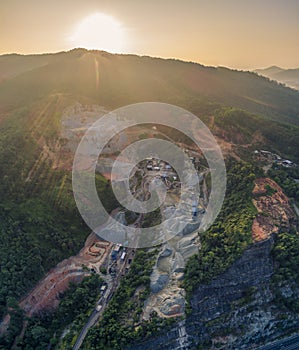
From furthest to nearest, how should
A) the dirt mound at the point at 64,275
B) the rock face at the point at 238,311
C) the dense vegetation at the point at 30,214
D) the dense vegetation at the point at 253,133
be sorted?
the dense vegetation at the point at 253,133
the dense vegetation at the point at 30,214
the dirt mound at the point at 64,275
the rock face at the point at 238,311

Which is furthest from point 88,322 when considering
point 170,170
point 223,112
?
point 223,112

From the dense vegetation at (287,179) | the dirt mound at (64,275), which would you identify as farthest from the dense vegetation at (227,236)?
the dirt mound at (64,275)

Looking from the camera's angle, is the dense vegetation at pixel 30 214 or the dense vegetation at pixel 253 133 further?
the dense vegetation at pixel 253 133

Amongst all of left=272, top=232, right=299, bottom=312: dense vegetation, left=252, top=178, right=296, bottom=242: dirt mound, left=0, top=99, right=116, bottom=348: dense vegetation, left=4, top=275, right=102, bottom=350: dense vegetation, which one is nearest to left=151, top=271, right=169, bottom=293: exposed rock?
left=4, top=275, right=102, bottom=350: dense vegetation

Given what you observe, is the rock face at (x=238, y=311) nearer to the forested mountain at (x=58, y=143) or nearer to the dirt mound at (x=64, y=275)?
the forested mountain at (x=58, y=143)

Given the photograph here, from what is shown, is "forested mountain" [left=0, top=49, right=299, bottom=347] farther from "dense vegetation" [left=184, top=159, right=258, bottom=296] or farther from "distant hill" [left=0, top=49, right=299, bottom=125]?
"distant hill" [left=0, top=49, right=299, bottom=125]

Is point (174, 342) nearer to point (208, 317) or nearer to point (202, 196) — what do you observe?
point (208, 317)

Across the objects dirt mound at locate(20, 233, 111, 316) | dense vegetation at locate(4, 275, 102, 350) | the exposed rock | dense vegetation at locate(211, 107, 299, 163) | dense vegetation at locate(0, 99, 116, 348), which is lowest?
dense vegetation at locate(4, 275, 102, 350)
